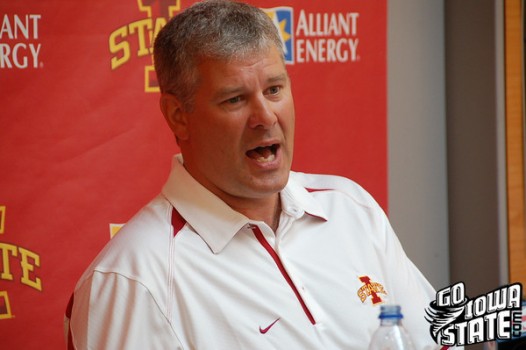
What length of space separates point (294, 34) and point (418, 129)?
0.62 meters

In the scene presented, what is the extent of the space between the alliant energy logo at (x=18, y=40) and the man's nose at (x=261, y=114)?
0.89 metres

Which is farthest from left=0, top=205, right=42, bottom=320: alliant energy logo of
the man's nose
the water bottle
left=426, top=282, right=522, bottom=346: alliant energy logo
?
the water bottle

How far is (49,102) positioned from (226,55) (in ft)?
2.75

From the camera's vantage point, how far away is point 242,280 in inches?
64.2

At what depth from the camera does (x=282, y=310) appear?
163cm

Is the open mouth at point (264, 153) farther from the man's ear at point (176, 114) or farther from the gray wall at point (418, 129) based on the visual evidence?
the gray wall at point (418, 129)

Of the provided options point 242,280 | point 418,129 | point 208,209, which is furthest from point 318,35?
point 242,280

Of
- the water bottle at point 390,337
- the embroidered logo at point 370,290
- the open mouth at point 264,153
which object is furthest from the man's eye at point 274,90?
the water bottle at point 390,337

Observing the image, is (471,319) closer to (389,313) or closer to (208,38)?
(389,313)

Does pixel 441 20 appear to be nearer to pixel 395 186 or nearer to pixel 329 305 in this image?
pixel 395 186

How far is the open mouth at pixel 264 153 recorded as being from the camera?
1683mm

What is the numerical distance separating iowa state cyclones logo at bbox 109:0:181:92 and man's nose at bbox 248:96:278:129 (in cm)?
83

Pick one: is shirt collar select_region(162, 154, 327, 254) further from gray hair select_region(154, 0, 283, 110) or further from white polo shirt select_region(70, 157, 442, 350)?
gray hair select_region(154, 0, 283, 110)

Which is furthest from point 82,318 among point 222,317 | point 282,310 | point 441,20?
point 441,20
